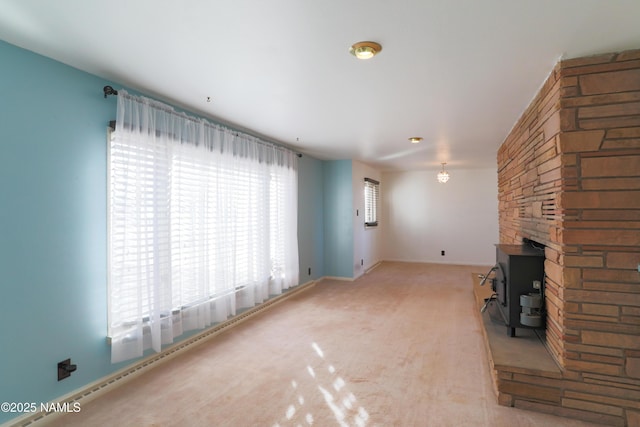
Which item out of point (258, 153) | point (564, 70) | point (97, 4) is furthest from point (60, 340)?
point (564, 70)

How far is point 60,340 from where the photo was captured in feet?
7.25

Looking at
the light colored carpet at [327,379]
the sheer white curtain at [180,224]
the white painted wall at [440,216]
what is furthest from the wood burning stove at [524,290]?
the white painted wall at [440,216]

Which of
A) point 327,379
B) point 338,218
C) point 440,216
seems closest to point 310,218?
point 338,218

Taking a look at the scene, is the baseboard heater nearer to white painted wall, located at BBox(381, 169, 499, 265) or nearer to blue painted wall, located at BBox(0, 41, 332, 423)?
blue painted wall, located at BBox(0, 41, 332, 423)

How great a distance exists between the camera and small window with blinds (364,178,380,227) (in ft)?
23.6

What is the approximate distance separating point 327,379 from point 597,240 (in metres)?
2.04

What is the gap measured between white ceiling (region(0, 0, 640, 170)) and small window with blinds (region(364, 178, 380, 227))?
3864 mm

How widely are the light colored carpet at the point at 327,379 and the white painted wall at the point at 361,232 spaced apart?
2.22 m

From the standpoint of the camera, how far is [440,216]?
26.5ft

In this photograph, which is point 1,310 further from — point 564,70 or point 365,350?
point 564,70

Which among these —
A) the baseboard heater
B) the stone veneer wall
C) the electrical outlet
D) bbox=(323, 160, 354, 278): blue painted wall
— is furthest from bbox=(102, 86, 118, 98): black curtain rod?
bbox=(323, 160, 354, 278): blue painted wall

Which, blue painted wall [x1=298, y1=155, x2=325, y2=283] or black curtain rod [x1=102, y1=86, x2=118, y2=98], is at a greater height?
black curtain rod [x1=102, y1=86, x2=118, y2=98]

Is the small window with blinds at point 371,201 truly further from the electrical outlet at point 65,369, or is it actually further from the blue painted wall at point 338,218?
the electrical outlet at point 65,369

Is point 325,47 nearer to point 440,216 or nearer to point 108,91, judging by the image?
point 108,91
